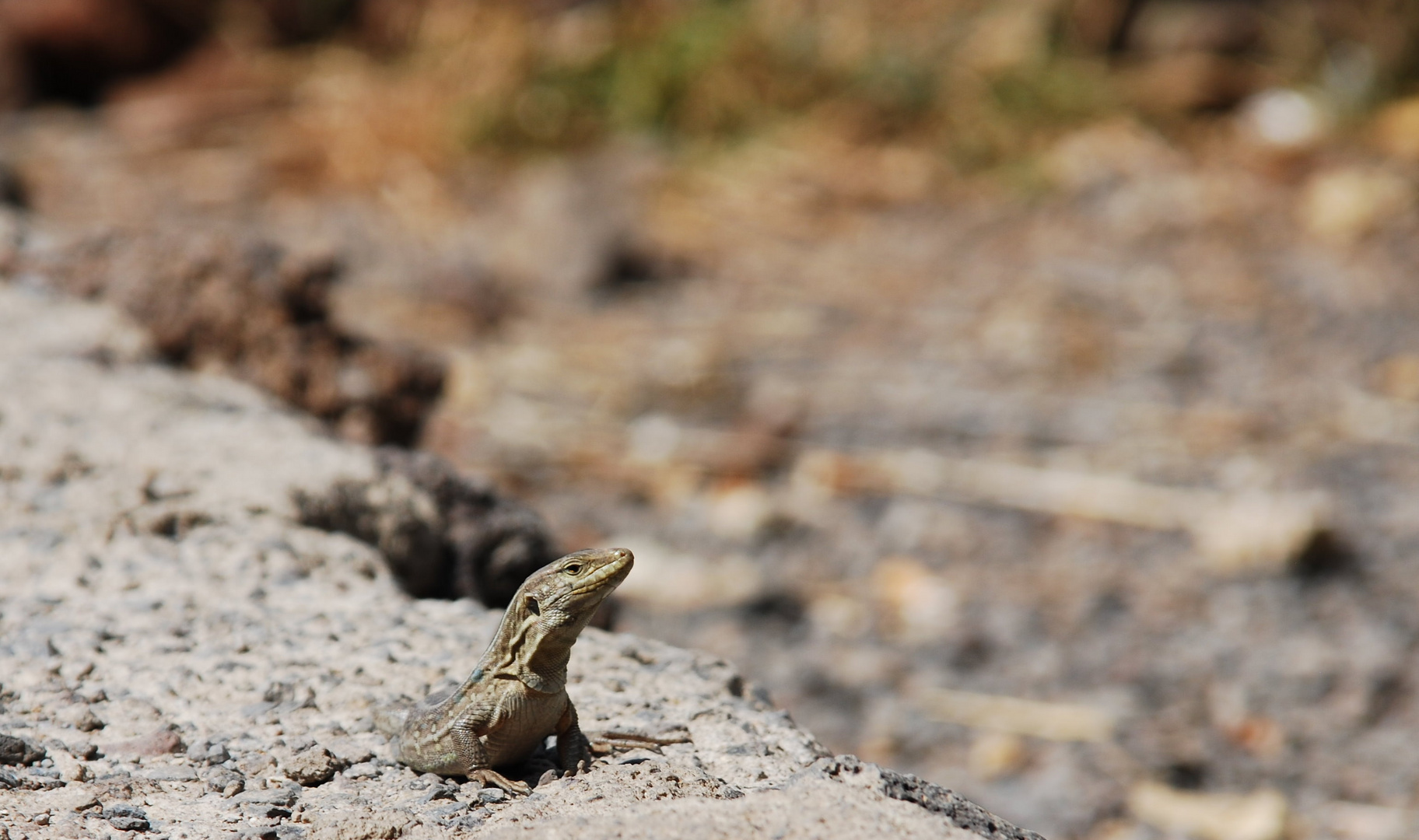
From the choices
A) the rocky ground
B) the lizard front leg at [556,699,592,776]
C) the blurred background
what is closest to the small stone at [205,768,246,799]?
the rocky ground

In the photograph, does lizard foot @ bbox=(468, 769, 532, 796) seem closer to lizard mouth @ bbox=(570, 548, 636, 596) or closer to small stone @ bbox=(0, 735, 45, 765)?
lizard mouth @ bbox=(570, 548, 636, 596)

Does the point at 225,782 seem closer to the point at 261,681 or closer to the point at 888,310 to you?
the point at 261,681

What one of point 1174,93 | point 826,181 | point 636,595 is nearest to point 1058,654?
point 636,595

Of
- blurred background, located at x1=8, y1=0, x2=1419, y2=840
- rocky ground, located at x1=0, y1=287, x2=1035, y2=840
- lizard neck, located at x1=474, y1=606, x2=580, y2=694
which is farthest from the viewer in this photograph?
blurred background, located at x1=8, y1=0, x2=1419, y2=840

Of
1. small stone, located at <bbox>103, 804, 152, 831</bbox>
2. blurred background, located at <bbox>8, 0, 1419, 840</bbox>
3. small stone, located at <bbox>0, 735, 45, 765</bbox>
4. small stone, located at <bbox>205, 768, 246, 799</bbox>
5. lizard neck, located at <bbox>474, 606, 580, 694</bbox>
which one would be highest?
blurred background, located at <bbox>8, 0, 1419, 840</bbox>

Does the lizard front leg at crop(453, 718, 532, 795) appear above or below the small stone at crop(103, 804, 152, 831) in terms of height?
above

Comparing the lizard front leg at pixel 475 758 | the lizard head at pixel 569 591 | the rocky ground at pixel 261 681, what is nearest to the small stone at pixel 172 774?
the rocky ground at pixel 261 681

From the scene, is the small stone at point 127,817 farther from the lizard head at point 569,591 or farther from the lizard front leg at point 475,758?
the lizard head at point 569,591
